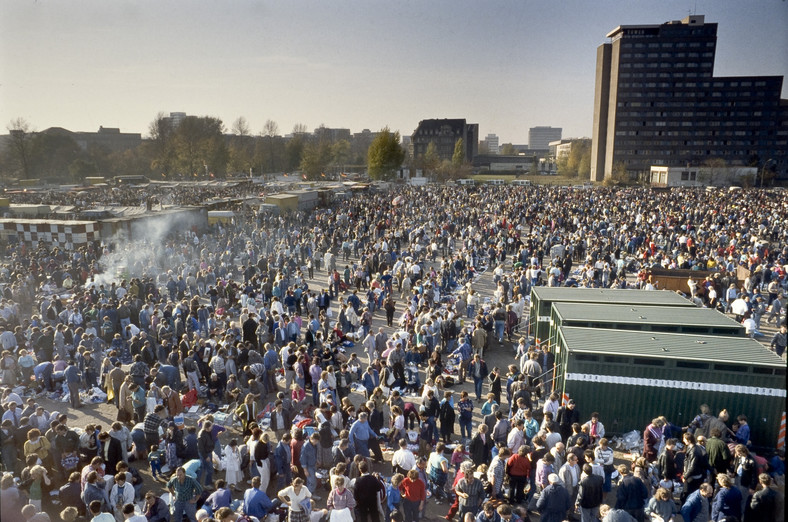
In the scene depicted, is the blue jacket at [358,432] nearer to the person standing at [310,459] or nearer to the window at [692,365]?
the person standing at [310,459]

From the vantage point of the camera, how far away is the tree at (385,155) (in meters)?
70.4

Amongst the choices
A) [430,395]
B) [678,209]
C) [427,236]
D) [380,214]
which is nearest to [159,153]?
[380,214]

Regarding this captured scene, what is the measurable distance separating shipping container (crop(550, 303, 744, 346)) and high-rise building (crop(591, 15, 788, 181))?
272ft

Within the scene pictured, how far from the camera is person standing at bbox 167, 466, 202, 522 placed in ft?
20.3

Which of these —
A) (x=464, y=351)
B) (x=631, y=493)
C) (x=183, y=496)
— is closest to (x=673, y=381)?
(x=631, y=493)

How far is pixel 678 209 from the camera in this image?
3669 centimetres

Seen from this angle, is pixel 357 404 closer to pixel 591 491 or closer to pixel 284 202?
pixel 591 491

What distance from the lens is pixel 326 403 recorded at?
8180mm

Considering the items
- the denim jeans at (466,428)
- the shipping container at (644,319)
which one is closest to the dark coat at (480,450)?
the denim jeans at (466,428)

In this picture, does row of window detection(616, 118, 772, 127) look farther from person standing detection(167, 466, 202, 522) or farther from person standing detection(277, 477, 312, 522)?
person standing detection(167, 466, 202, 522)

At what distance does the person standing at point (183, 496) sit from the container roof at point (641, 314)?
25.8 ft

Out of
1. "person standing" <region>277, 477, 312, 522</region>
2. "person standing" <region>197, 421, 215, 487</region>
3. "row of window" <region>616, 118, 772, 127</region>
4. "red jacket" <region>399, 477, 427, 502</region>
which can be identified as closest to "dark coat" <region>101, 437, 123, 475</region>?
"person standing" <region>197, 421, 215, 487</region>

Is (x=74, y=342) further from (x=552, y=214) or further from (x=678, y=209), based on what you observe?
(x=678, y=209)

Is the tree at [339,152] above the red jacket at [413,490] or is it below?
above
